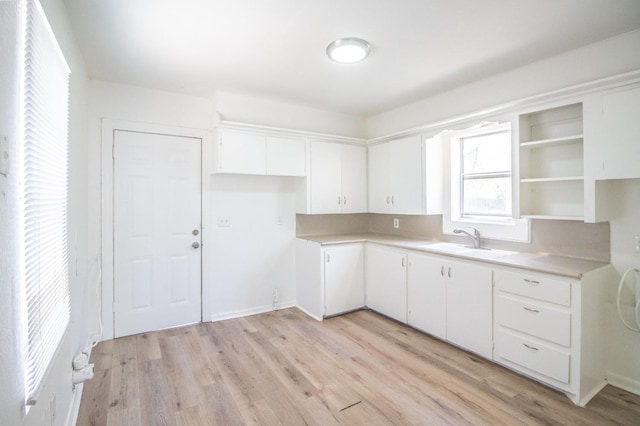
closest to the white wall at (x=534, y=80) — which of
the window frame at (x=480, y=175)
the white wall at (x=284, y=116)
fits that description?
the window frame at (x=480, y=175)

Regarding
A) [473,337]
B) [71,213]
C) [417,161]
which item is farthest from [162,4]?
[473,337]

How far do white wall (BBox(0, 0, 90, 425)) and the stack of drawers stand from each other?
2.86m

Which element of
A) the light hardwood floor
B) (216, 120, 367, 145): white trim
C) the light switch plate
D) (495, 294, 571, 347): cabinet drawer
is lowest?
the light hardwood floor

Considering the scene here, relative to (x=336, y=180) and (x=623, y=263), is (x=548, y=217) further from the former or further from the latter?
(x=336, y=180)

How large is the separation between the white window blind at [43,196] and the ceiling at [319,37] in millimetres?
701

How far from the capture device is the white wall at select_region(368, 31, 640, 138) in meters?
2.37

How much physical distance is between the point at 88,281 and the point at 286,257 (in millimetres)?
2058

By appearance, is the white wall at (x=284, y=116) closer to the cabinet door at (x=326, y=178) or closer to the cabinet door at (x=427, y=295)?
the cabinet door at (x=326, y=178)

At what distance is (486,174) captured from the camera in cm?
336

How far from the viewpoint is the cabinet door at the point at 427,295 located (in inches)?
121

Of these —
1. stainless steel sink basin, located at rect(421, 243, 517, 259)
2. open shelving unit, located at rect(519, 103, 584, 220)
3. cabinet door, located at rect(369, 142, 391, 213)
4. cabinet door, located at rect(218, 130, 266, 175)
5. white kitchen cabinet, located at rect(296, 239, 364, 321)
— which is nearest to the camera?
open shelving unit, located at rect(519, 103, 584, 220)

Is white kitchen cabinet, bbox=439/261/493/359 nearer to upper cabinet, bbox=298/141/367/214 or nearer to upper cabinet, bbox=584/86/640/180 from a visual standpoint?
upper cabinet, bbox=584/86/640/180

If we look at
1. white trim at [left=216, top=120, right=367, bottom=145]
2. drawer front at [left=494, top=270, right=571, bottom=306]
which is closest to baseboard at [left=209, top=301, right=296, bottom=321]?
white trim at [left=216, top=120, right=367, bottom=145]

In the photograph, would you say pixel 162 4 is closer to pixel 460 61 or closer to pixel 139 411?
pixel 460 61
